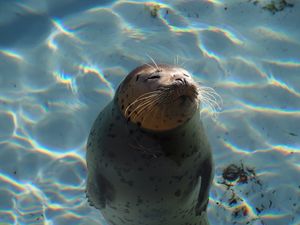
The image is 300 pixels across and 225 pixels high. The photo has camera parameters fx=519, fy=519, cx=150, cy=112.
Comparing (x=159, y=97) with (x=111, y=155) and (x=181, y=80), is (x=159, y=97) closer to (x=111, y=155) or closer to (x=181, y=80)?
(x=181, y=80)

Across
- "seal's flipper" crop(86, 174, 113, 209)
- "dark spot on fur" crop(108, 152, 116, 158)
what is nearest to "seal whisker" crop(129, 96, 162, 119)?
"dark spot on fur" crop(108, 152, 116, 158)

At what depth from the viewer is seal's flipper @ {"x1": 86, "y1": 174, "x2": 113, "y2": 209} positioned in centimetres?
406

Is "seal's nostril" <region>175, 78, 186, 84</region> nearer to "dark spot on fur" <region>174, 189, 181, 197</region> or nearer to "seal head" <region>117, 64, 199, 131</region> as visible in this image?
"seal head" <region>117, 64, 199, 131</region>

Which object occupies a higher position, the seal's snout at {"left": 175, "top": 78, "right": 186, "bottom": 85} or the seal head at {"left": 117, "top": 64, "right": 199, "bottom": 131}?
the seal's snout at {"left": 175, "top": 78, "right": 186, "bottom": 85}

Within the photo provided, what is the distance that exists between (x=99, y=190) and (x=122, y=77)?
233 centimetres

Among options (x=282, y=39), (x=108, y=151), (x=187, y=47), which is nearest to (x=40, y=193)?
(x=108, y=151)

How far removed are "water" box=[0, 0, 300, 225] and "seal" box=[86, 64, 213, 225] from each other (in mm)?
1181

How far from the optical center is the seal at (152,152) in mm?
3488

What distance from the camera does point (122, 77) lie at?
6160 mm

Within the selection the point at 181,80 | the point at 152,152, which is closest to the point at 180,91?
the point at 181,80

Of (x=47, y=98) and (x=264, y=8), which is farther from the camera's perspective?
(x=264, y=8)

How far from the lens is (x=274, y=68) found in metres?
6.35

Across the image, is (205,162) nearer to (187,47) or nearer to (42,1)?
(187,47)

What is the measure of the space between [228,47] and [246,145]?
1420 millimetres
